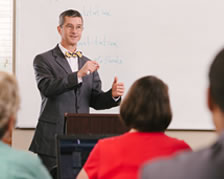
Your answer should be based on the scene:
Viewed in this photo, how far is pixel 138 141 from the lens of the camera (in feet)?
4.19

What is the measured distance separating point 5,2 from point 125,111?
2.53m

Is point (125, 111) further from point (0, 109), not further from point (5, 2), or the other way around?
point (5, 2)

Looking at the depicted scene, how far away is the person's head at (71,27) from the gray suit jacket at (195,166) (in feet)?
8.84

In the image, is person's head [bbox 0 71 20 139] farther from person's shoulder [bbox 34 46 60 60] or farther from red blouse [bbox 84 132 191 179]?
person's shoulder [bbox 34 46 60 60]

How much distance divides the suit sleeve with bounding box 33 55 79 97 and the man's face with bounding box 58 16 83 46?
0.26 meters

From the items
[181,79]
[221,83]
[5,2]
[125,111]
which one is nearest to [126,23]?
[181,79]

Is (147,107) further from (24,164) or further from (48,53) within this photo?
(48,53)

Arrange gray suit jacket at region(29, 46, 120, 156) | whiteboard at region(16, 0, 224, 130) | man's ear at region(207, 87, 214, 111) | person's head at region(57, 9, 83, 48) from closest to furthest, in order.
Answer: man's ear at region(207, 87, 214, 111), gray suit jacket at region(29, 46, 120, 156), person's head at region(57, 9, 83, 48), whiteboard at region(16, 0, 224, 130)

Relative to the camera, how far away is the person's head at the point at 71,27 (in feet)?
11.1

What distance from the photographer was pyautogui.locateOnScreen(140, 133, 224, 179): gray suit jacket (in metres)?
0.74

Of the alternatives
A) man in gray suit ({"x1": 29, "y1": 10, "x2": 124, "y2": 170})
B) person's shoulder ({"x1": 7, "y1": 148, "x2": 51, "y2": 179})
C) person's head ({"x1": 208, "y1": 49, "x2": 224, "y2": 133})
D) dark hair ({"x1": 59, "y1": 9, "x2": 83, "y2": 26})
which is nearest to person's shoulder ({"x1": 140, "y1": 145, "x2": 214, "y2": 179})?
person's head ({"x1": 208, "y1": 49, "x2": 224, "y2": 133})

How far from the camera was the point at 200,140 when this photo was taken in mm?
3541

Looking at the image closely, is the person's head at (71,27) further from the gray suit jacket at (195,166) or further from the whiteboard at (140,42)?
the gray suit jacket at (195,166)

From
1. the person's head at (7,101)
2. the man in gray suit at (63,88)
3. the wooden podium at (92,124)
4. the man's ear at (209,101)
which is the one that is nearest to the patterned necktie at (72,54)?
the man in gray suit at (63,88)
